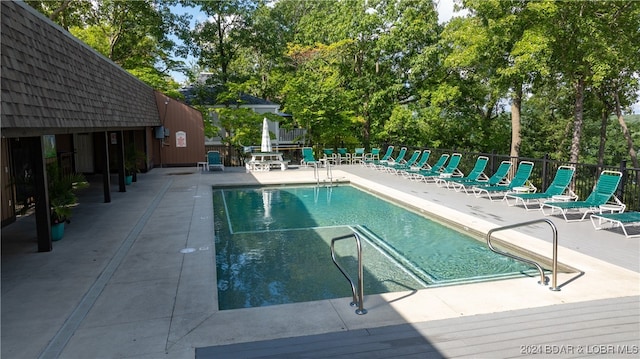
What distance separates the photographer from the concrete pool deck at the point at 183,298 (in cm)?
336

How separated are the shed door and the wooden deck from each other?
13400 mm

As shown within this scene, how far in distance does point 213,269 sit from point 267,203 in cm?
597

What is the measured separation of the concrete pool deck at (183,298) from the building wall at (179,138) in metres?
10.6

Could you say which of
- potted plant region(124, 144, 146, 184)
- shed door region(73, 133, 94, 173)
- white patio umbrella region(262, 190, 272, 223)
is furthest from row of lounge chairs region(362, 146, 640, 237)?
shed door region(73, 133, 94, 173)

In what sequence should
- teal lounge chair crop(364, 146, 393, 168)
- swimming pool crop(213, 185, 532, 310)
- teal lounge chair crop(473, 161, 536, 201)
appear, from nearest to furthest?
swimming pool crop(213, 185, 532, 310)
teal lounge chair crop(473, 161, 536, 201)
teal lounge chair crop(364, 146, 393, 168)

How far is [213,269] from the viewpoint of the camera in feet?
17.1

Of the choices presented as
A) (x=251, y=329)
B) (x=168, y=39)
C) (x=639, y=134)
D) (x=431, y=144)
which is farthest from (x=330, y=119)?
(x=639, y=134)

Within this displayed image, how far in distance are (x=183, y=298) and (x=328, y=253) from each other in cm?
290

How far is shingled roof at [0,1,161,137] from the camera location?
3.98 m

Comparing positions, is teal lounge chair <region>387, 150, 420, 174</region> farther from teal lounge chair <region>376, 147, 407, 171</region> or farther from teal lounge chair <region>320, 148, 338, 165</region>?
teal lounge chair <region>320, 148, 338, 165</region>

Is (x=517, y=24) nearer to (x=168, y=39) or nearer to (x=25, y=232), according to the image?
(x=25, y=232)

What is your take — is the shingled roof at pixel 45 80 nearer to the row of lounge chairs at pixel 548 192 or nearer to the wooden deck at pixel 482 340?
the wooden deck at pixel 482 340

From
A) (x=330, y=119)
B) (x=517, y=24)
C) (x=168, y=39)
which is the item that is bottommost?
(x=330, y=119)

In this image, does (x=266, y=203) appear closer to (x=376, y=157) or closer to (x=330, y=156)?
(x=330, y=156)
